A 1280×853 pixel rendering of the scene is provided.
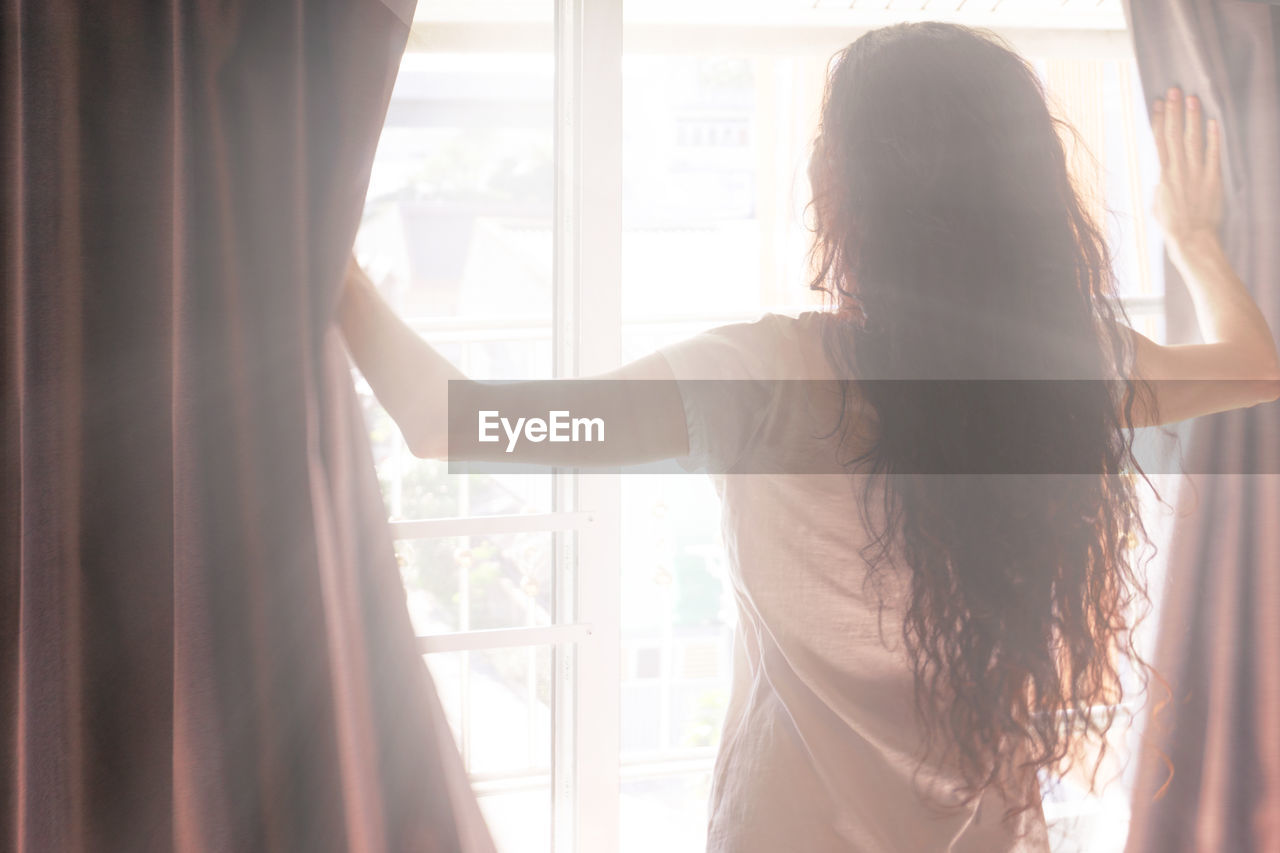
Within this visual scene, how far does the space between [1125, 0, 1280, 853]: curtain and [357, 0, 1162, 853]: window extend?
144 millimetres

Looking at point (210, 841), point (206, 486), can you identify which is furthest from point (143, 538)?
point (210, 841)

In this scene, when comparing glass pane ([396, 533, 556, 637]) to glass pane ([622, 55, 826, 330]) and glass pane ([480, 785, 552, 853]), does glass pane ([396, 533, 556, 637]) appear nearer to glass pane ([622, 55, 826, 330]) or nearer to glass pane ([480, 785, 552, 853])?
glass pane ([480, 785, 552, 853])

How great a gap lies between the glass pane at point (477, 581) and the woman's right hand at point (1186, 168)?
1271mm

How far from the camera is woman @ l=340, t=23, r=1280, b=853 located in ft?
2.78

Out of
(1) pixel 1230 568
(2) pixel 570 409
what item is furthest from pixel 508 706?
(1) pixel 1230 568

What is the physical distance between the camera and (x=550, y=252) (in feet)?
4.42

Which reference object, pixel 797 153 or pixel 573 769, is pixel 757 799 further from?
pixel 797 153

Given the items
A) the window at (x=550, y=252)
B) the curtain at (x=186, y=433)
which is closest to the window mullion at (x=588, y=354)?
the window at (x=550, y=252)

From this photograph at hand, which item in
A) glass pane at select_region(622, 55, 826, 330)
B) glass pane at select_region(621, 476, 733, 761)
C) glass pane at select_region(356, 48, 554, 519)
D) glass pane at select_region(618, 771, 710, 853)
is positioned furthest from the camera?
glass pane at select_region(621, 476, 733, 761)

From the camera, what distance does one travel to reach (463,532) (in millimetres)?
1235

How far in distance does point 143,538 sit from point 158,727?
0.25 metres

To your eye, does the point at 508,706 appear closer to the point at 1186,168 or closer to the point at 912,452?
the point at 912,452

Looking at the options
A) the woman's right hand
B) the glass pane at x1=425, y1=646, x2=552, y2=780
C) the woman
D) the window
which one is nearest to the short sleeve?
the woman

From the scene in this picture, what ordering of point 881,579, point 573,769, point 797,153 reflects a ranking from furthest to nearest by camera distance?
point 797,153
point 573,769
point 881,579
